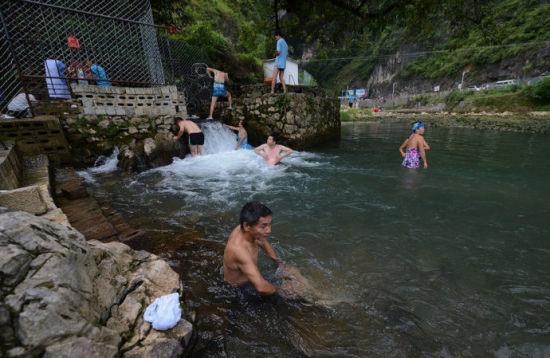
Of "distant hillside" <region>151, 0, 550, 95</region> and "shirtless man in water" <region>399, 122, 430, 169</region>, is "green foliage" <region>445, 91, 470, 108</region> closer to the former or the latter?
"distant hillside" <region>151, 0, 550, 95</region>

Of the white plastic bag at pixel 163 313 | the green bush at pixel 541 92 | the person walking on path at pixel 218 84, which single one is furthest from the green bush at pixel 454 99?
the white plastic bag at pixel 163 313

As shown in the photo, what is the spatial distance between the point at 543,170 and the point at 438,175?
3176 mm

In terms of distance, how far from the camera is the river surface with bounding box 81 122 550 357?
2.22 m

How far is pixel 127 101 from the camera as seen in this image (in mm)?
7738

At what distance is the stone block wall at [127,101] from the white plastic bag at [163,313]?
7.44m

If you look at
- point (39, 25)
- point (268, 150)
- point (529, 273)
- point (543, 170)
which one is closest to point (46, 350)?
point (529, 273)

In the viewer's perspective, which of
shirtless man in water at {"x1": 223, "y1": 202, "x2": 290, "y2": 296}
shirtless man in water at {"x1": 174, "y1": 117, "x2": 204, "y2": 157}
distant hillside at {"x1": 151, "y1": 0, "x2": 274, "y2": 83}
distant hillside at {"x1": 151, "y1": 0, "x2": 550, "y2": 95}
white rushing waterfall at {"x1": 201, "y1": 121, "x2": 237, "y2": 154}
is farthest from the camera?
distant hillside at {"x1": 151, "y1": 0, "x2": 274, "y2": 83}

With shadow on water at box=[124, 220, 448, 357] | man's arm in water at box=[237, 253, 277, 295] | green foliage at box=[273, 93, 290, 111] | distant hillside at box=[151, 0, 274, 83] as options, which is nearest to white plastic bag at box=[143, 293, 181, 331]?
shadow on water at box=[124, 220, 448, 357]

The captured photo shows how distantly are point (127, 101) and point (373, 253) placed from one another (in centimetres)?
810

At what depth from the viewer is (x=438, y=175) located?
6973mm

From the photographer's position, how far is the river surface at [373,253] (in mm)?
2223

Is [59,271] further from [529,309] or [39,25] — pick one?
[39,25]

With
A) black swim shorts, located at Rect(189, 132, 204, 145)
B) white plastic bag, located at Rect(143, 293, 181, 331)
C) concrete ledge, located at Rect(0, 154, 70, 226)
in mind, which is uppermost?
black swim shorts, located at Rect(189, 132, 204, 145)

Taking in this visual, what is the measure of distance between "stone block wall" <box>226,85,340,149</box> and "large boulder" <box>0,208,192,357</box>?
8344mm
